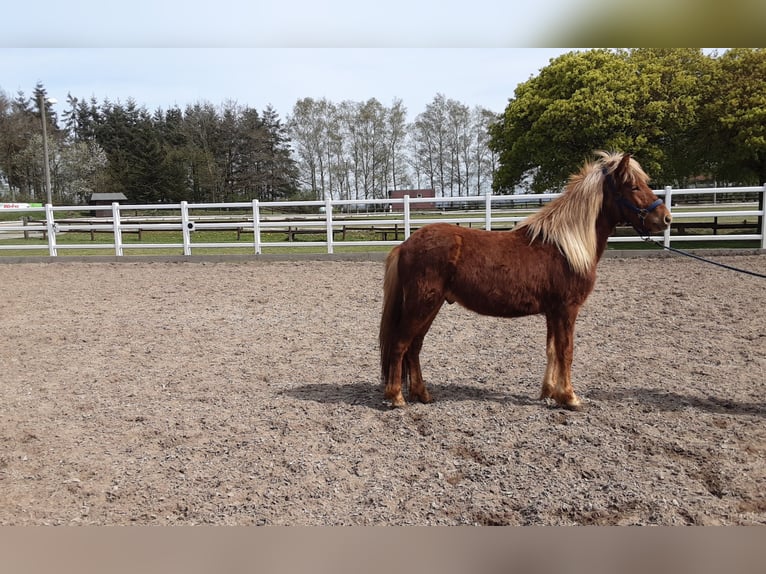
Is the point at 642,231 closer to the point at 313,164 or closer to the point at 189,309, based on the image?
the point at 189,309

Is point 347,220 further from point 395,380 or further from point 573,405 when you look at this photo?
point 573,405

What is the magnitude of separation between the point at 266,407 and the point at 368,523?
169 centimetres

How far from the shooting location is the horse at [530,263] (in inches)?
136

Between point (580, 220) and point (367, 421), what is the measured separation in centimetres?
198

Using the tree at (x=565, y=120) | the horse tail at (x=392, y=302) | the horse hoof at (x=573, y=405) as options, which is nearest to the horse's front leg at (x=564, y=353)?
the horse hoof at (x=573, y=405)

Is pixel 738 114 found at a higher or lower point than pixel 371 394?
higher

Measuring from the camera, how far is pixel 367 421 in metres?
3.52

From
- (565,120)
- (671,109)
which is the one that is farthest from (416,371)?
(671,109)

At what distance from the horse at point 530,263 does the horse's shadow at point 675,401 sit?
0.49 meters

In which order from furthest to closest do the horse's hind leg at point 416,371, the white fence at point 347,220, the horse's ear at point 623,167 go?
the white fence at point 347,220, the horse's hind leg at point 416,371, the horse's ear at point 623,167

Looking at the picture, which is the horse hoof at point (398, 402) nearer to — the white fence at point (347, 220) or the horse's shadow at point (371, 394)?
the horse's shadow at point (371, 394)
